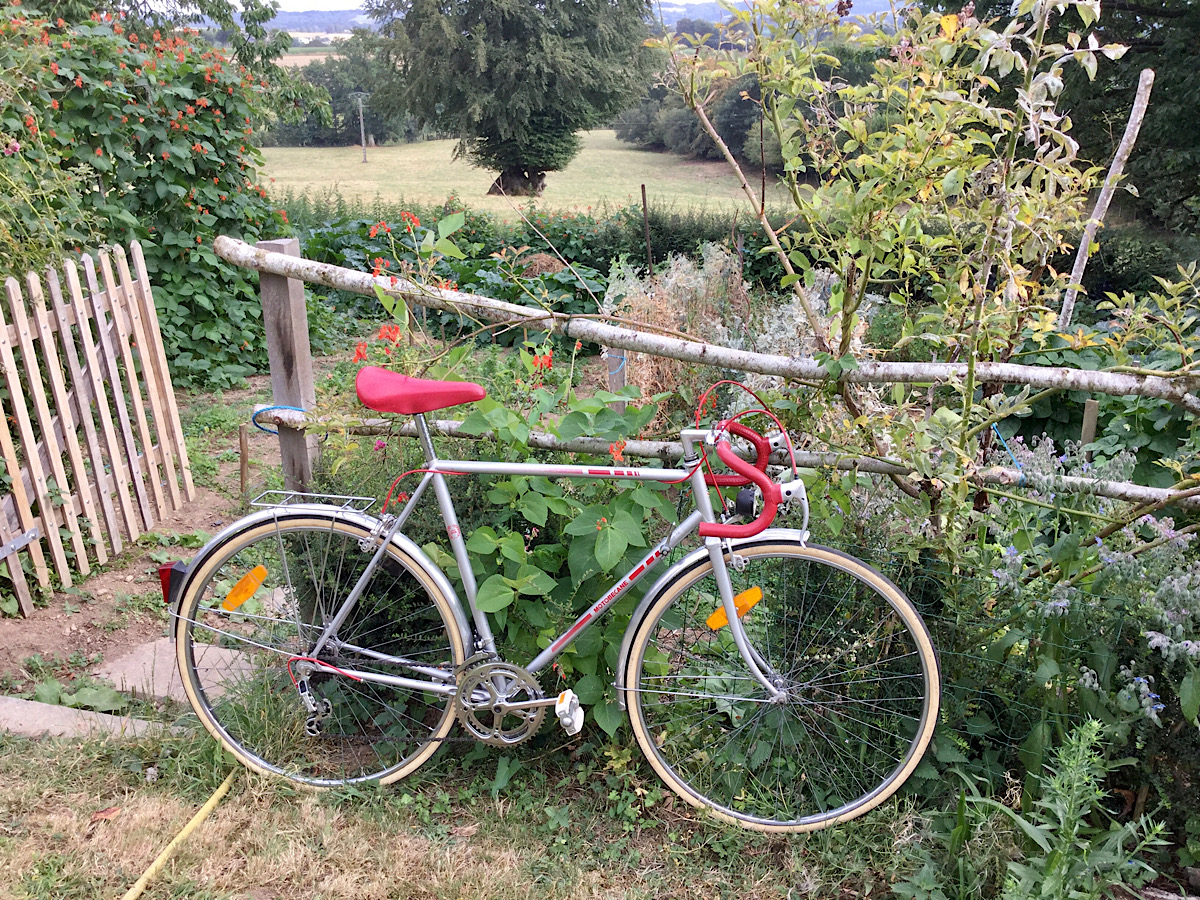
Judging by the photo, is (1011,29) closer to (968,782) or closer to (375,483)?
(968,782)

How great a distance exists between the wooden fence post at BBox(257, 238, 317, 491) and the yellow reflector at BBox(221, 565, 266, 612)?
1.23ft

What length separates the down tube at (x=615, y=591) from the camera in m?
2.28

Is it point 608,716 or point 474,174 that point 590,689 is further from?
point 474,174

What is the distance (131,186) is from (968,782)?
7.69 m

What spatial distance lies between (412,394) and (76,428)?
311cm

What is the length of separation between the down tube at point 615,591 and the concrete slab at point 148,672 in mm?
1534

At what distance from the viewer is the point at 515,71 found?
98.4 ft

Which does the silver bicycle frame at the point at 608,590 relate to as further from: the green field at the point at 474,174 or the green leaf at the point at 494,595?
the green field at the point at 474,174

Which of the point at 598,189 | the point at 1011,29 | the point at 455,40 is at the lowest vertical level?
the point at 598,189

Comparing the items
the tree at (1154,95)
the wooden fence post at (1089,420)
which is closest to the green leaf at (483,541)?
the wooden fence post at (1089,420)

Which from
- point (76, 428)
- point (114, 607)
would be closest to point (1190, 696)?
point (114, 607)

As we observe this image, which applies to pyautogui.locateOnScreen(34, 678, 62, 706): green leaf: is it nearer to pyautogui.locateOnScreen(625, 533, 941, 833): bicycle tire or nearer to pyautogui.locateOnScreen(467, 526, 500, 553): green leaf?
pyautogui.locateOnScreen(467, 526, 500, 553): green leaf

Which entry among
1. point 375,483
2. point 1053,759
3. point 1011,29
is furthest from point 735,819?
point 1011,29

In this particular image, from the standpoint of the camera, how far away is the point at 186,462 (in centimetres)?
513
